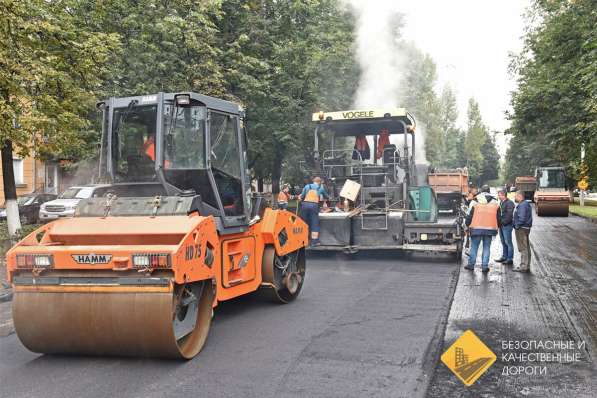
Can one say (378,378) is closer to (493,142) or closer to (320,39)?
(320,39)

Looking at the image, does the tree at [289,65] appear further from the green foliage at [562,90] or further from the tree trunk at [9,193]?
the tree trunk at [9,193]

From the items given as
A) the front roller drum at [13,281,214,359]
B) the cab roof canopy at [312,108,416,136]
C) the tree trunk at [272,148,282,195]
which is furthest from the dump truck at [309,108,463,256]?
the tree trunk at [272,148,282,195]

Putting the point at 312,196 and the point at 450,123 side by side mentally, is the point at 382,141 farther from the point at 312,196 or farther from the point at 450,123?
the point at 450,123

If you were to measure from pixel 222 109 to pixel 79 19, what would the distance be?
12154 mm

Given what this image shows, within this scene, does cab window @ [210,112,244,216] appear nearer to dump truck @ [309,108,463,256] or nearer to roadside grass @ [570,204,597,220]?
dump truck @ [309,108,463,256]

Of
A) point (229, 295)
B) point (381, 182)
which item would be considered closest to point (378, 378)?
point (229, 295)

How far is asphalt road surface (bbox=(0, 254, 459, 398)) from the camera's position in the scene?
4762 mm

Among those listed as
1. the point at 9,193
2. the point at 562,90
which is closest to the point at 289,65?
the point at 562,90

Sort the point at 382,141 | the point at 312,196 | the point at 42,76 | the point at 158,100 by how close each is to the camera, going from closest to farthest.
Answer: the point at 158,100 < the point at 42,76 < the point at 312,196 < the point at 382,141

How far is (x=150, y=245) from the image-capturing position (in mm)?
5352

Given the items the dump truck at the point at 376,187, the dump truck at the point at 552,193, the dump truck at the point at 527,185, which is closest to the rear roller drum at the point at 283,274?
the dump truck at the point at 376,187

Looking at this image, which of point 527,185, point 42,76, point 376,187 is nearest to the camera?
point 42,76

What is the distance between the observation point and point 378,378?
498 cm

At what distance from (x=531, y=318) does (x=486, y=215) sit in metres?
4.06
